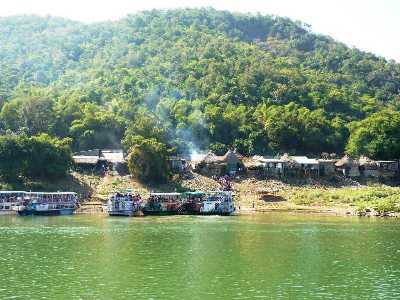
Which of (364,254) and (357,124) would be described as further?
(357,124)

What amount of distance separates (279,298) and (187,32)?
499 ft

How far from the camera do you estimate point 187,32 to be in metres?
177

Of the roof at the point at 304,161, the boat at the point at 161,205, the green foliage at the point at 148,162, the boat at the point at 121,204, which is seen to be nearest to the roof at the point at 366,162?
the roof at the point at 304,161

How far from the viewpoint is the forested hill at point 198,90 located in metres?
98.3

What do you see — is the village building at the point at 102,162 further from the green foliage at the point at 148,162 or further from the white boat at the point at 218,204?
the white boat at the point at 218,204

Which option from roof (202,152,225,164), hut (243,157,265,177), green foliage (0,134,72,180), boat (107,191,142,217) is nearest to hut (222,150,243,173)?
roof (202,152,225,164)

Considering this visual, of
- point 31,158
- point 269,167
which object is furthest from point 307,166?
point 31,158

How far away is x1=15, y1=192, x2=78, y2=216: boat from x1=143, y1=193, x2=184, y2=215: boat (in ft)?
27.1

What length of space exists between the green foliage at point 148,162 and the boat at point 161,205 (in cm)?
805

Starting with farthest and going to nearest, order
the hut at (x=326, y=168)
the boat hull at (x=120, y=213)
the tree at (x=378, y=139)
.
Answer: the tree at (x=378, y=139) → the hut at (x=326, y=168) → the boat hull at (x=120, y=213)

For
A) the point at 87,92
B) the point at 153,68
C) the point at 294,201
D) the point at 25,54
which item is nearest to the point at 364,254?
the point at 294,201

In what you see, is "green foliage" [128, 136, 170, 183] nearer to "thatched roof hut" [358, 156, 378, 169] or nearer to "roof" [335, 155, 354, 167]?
"roof" [335, 155, 354, 167]

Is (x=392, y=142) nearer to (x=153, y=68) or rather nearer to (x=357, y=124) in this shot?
(x=357, y=124)

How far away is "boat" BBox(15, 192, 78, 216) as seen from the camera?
69812mm
